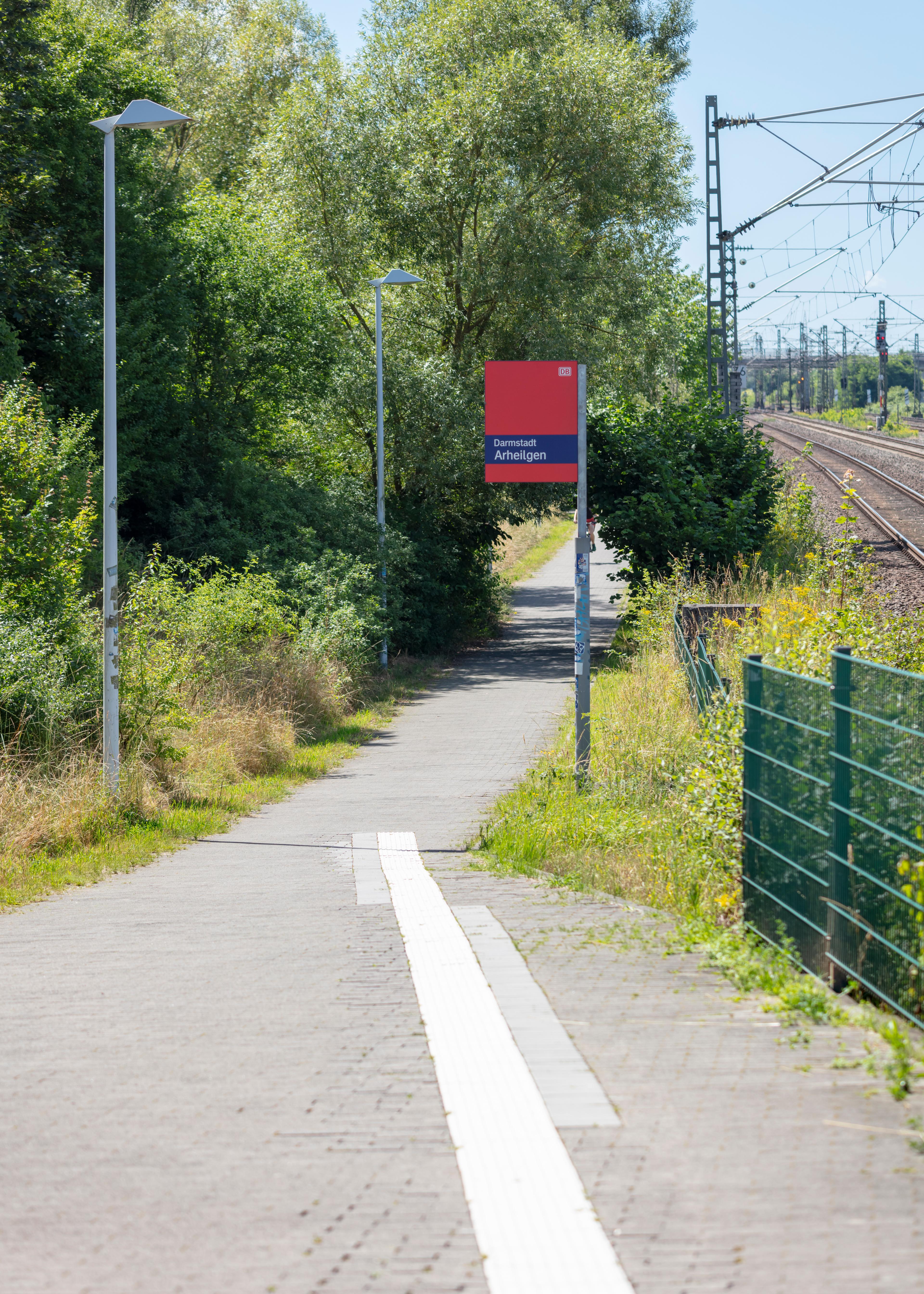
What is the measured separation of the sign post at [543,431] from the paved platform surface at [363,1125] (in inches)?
162

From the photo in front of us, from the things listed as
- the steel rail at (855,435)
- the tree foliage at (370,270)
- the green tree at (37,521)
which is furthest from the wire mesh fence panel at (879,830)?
the steel rail at (855,435)

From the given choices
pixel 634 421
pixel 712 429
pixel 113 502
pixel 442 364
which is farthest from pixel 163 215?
pixel 113 502

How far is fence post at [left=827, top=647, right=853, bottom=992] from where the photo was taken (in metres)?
4.88

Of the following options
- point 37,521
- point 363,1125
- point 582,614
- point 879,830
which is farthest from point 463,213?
point 363,1125

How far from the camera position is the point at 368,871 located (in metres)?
8.94

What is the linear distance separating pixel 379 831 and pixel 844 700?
6585mm

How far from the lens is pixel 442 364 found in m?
25.5

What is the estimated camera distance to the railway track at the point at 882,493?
27584 mm

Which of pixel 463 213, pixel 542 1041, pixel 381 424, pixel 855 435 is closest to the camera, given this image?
pixel 542 1041

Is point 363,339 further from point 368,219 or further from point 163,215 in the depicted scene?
point 163,215

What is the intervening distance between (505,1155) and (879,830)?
1.92 metres

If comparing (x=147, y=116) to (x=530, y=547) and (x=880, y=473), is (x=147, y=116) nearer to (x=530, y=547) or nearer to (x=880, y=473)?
(x=880, y=473)

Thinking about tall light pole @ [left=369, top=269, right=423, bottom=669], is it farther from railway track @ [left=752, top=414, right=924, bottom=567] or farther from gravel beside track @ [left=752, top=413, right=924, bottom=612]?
gravel beside track @ [left=752, top=413, right=924, bottom=612]

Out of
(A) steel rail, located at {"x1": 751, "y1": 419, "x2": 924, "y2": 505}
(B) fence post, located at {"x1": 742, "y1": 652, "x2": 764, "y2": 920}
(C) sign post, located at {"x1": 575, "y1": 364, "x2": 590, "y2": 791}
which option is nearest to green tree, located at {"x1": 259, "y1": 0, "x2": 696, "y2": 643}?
(A) steel rail, located at {"x1": 751, "y1": 419, "x2": 924, "y2": 505}
